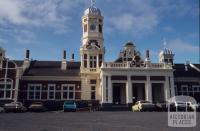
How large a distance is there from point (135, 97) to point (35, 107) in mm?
18757

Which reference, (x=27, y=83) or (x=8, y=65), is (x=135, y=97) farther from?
(x=8, y=65)

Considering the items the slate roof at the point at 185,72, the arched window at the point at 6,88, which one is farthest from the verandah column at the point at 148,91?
the arched window at the point at 6,88

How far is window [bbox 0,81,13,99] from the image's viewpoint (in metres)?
49.1

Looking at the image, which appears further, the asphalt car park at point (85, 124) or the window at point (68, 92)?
the window at point (68, 92)

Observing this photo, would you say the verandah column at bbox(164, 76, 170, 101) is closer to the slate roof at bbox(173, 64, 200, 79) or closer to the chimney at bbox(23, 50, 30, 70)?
the slate roof at bbox(173, 64, 200, 79)

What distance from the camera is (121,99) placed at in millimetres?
50375

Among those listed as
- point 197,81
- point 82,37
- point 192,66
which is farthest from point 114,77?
point 192,66

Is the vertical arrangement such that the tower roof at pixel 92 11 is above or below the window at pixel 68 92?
above

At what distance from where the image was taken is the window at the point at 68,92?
51531mm

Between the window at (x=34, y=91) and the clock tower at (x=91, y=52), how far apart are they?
295 inches

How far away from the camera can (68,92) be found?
51.7 metres

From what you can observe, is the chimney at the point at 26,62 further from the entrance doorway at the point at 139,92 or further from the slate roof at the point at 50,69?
the entrance doorway at the point at 139,92

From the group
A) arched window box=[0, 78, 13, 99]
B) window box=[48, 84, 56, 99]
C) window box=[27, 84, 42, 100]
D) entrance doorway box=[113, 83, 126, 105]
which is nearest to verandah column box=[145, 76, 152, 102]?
entrance doorway box=[113, 83, 126, 105]

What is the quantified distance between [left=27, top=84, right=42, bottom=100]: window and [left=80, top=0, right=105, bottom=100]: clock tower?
7501mm
